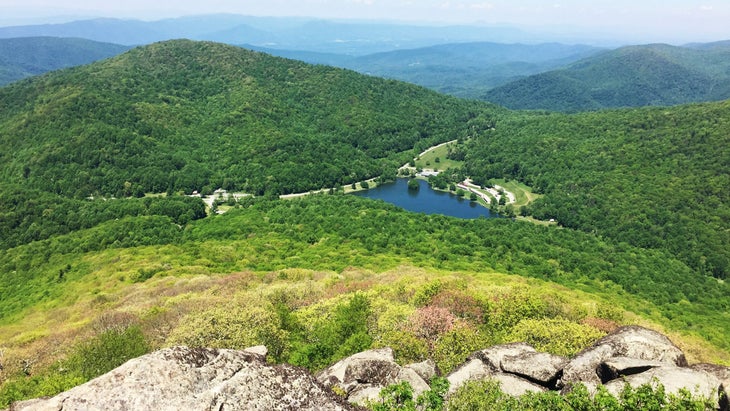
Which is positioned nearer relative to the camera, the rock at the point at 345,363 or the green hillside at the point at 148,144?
the rock at the point at 345,363

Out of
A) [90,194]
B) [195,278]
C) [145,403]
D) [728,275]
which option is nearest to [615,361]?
[145,403]

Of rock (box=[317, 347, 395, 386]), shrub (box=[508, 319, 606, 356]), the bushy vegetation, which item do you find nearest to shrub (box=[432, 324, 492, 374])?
shrub (box=[508, 319, 606, 356])

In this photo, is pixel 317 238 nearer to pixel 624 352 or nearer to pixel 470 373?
pixel 470 373

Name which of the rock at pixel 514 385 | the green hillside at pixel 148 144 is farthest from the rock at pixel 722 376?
the green hillside at pixel 148 144

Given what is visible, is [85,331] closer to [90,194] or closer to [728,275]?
[90,194]

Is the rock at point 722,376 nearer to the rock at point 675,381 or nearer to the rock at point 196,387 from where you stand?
the rock at point 675,381

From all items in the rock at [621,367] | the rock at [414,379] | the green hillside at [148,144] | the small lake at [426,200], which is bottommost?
the small lake at [426,200]

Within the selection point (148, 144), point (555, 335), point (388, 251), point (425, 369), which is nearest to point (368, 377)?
point (425, 369)
